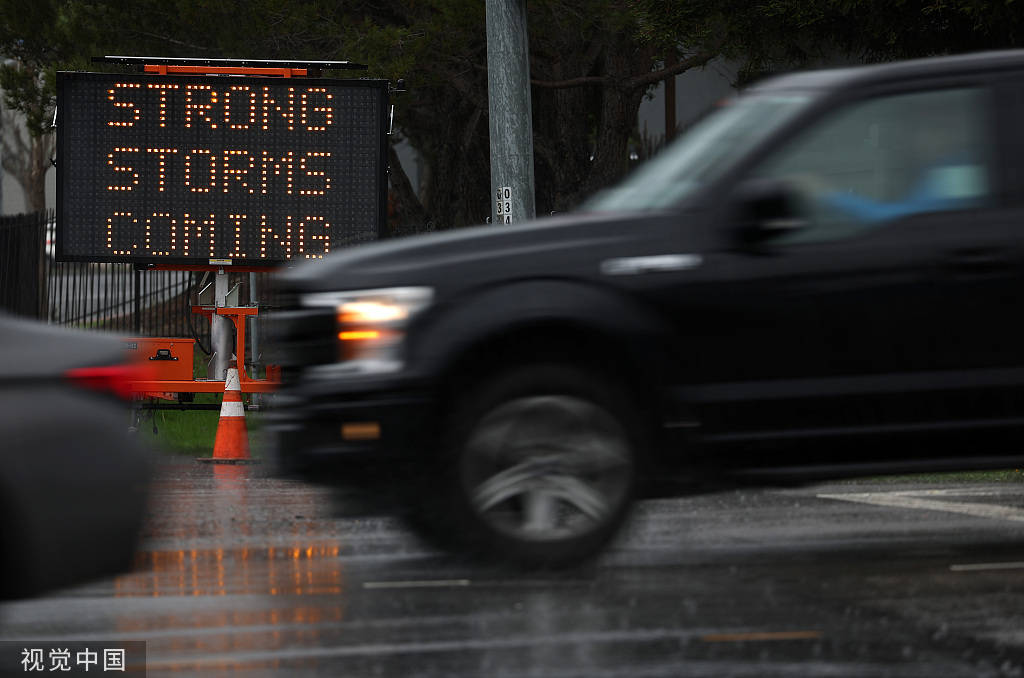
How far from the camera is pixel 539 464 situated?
24.1 feet

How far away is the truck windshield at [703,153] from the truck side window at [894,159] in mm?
162

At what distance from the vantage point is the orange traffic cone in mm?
14297

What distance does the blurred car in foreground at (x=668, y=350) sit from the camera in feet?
24.0

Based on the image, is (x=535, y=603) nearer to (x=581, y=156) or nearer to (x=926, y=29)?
(x=926, y=29)

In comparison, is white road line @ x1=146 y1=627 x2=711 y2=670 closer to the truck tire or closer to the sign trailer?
the truck tire

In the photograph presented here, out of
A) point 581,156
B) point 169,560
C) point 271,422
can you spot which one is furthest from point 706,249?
point 581,156

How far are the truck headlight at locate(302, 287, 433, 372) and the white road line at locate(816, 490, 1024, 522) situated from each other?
12.9ft

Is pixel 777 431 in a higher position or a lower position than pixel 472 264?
lower

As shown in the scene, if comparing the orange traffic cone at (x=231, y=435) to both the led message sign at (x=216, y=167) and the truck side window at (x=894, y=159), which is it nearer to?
the led message sign at (x=216, y=167)

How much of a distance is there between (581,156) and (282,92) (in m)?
9.18

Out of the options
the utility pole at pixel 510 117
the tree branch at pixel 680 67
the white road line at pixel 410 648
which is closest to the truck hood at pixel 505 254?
the white road line at pixel 410 648

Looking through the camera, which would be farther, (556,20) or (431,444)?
(556,20)

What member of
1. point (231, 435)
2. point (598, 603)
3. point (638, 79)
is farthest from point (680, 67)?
point (598, 603)

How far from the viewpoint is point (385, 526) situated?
9648 mm
